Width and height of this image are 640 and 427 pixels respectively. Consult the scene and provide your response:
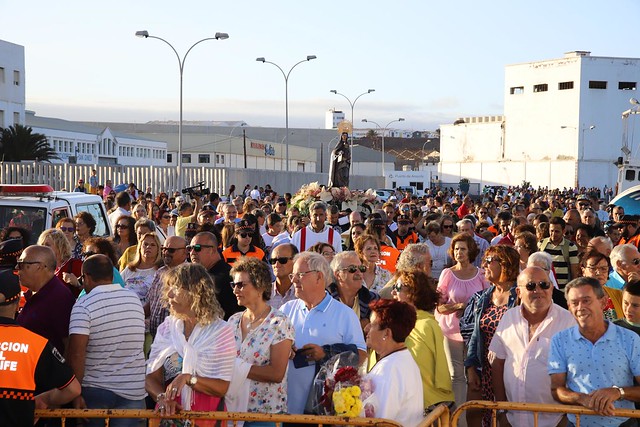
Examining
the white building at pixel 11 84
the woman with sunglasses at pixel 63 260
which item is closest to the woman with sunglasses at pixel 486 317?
the woman with sunglasses at pixel 63 260

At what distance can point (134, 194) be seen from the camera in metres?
28.5

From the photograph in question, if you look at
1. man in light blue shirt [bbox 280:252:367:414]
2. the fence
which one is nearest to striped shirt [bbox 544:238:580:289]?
man in light blue shirt [bbox 280:252:367:414]

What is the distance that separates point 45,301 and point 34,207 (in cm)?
537

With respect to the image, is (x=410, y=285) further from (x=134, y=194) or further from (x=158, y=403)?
(x=134, y=194)

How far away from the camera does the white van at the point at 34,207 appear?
1115 cm

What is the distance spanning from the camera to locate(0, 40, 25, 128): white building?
2621 inches

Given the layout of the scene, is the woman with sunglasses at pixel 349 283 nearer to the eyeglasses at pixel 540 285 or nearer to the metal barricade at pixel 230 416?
the eyeglasses at pixel 540 285

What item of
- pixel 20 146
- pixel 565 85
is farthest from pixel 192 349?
pixel 565 85

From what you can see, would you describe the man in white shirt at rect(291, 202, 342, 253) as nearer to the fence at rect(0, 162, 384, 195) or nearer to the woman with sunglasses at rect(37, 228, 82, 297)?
the woman with sunglasses at rect(37, 228, 82, 297)

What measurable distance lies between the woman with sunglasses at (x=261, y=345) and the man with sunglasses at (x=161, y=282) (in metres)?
1.75

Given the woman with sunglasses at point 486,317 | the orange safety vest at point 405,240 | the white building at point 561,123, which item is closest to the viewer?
the woman with sunglasses at point 486,317

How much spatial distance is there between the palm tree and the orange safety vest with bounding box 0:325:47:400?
51986mm

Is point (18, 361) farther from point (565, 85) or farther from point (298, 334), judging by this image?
point (565, 85)

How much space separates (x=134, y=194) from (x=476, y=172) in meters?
66.8
